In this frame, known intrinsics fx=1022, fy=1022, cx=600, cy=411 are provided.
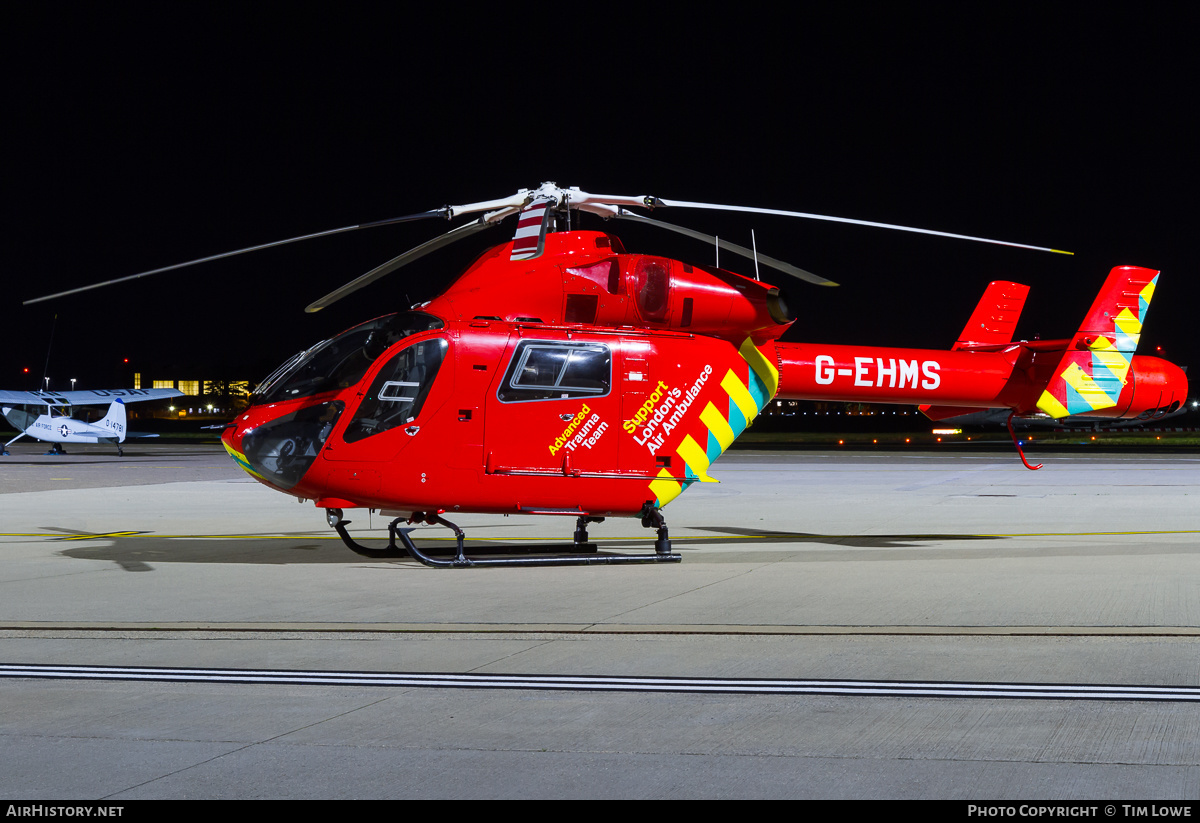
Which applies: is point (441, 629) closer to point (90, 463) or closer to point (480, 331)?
point (480, 331)

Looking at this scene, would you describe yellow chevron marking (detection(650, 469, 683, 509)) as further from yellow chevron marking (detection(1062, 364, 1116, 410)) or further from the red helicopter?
yellow chevron marking (detection(1062, 364, 1116, 410))

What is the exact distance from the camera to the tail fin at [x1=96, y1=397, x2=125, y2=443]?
42.9m

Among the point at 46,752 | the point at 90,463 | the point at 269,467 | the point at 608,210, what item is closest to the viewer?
the point at 46,752

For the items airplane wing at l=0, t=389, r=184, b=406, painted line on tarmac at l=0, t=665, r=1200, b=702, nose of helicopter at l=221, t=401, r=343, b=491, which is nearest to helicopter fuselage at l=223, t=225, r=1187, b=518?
nose of helicopter at l=221, t=401, r=343, b=491

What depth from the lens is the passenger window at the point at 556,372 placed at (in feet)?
36.1

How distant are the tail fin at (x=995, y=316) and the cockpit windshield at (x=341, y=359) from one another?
30.6 ft

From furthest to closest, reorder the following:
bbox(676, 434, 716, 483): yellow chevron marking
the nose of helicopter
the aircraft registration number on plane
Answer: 1. the aircraft registration number on plane
2. bbox(676, 434, 716, 483): yellow chevron marking
3. the nose of helicopter

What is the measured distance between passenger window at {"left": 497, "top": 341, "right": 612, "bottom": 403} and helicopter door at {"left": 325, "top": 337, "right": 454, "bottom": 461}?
720 millimetres

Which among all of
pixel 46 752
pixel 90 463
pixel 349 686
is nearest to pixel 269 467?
pixel 349 686

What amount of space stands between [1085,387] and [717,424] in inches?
232

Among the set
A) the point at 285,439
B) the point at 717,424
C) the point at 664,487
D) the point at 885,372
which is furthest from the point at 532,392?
the point at 885,372

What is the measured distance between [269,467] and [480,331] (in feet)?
8.51
